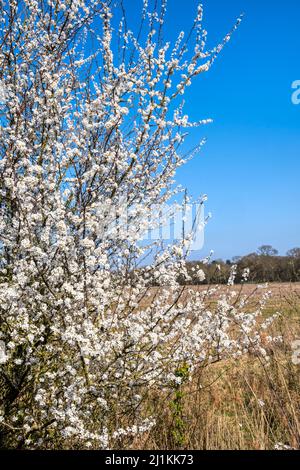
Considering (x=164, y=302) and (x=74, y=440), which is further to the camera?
(x=164, y=302)

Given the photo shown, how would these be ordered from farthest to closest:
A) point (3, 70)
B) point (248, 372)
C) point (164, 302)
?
point (248, 372), point (164, 302), point (3, 70)

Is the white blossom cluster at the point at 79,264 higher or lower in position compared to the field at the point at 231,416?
higher

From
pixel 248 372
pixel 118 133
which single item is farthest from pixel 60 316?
pixel 248 372

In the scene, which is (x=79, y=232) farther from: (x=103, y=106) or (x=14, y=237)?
(x=103, y=106)

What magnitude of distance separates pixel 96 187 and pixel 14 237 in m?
0.84

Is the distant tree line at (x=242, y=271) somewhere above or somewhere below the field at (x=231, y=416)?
above

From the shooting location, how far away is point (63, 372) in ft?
11.0

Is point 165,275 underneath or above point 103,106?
underneath

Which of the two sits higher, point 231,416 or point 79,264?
point 79,264

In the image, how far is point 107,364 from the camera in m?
3.54

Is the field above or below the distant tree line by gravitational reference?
below

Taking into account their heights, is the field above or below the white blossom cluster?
below
